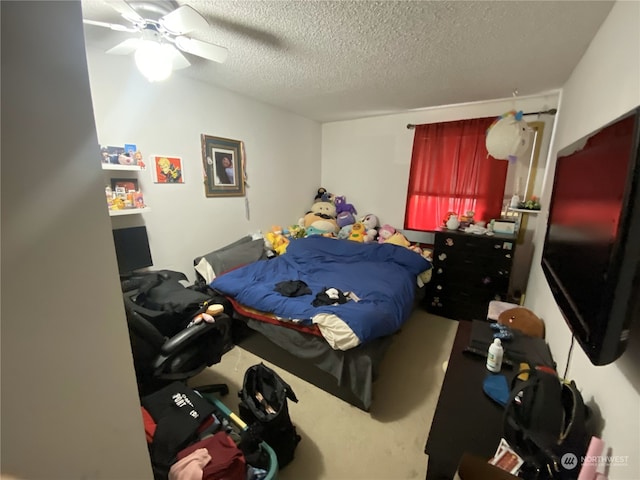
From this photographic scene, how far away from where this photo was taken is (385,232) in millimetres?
3482

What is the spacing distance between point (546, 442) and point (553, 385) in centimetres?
17

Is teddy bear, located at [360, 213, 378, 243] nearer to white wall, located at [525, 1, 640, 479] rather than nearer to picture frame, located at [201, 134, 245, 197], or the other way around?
picture frame, located at [201, 134, 245, 197]

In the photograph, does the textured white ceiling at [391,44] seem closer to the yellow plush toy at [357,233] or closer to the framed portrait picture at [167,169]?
the framed portrait picture at [167,169]

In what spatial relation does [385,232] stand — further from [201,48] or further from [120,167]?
[120,167]

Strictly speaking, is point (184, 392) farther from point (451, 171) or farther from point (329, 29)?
point (451, 171)

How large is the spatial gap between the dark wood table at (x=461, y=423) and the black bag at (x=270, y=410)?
0.73 meters

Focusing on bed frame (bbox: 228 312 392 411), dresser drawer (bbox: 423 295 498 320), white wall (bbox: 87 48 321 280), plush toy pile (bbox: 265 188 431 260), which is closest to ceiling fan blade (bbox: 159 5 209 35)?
white wall (bbox: 87 48 321 280)

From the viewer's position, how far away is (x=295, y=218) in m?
3.86

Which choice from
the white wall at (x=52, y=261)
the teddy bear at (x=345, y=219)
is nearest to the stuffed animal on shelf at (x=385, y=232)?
the teddy bear at (x=345, y=219)

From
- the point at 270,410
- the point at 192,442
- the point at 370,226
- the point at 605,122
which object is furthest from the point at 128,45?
the point at 370,226

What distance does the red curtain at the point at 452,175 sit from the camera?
293cm

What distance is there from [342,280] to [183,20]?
78.9 inches

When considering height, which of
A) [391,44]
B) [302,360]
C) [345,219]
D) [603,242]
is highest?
[391,44]

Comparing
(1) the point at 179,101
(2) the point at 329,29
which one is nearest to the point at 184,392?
(2) the point at 329,29
